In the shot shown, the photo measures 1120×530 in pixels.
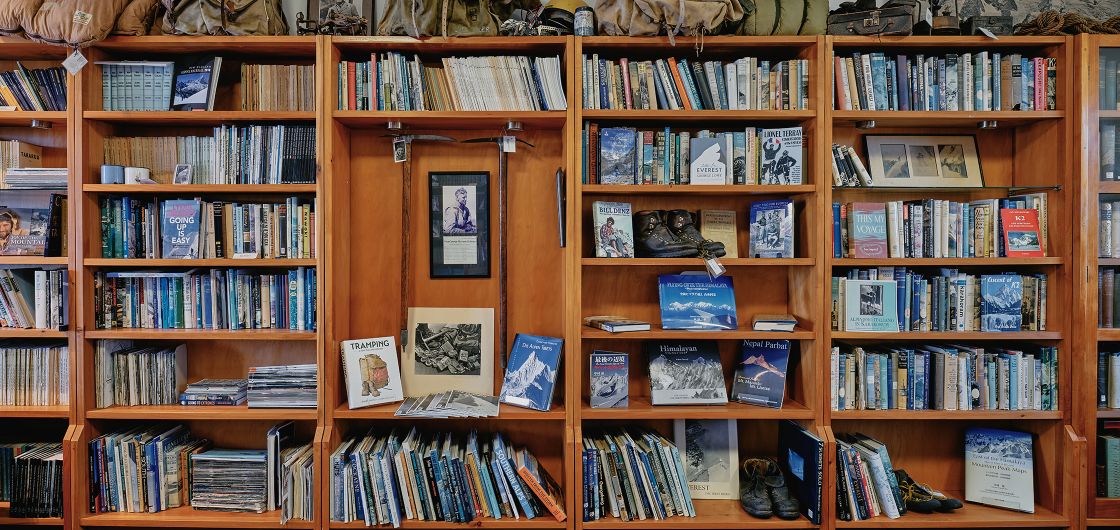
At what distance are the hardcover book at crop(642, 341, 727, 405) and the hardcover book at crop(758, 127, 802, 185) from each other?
74 cm

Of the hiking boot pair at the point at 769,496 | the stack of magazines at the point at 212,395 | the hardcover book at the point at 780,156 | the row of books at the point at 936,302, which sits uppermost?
the hardcover book at the point at 780,156

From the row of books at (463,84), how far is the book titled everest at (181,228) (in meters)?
0.73

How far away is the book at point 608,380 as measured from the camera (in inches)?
91.9

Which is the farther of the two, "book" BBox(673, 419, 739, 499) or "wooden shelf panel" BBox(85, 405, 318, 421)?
"book" BBox(673, 419, 739, 499)

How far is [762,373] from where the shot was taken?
2383mm

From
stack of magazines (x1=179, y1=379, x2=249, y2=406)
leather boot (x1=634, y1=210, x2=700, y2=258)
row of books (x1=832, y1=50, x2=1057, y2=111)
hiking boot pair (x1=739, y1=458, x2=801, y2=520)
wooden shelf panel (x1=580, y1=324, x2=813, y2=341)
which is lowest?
hiking boot pair (x1=739, y1=458, x2=801, y2=520)

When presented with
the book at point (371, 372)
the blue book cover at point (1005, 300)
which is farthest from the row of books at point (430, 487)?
the blue book cover at point (1005, 300)

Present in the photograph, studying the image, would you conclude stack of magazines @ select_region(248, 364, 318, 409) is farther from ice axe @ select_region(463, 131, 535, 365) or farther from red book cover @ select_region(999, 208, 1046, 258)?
red book cover @ select_region(999, 208, 1046, 258)

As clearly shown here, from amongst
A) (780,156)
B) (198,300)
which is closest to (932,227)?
(780,156)

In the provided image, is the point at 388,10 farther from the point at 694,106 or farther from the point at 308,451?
the point at 308,451

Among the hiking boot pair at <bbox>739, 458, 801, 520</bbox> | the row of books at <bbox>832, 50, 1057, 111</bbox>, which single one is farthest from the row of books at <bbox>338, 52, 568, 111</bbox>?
the hiking boot pair at <bbox>739, 458, 801, 520</bbox>

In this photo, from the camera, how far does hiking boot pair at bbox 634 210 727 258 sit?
7.48 ft

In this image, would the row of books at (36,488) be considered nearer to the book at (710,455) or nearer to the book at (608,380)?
the book at (608,380)

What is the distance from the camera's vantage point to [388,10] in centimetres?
226
